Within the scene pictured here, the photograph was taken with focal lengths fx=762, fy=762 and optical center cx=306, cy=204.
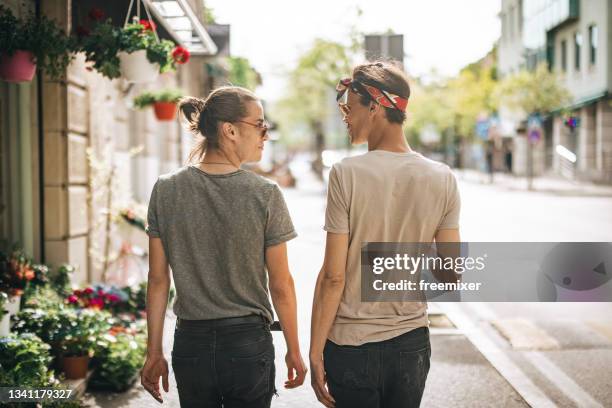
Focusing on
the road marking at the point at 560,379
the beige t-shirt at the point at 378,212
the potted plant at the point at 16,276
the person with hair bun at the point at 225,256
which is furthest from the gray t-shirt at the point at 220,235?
the road marking at the point at 560,379

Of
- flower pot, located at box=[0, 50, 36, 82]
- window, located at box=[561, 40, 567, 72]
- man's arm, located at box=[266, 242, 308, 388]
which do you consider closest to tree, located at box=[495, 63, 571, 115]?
window, located at box=[561, 40, 567, 72]

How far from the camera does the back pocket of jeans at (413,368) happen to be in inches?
104

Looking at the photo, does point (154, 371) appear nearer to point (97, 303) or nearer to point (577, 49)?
point (97, 303)

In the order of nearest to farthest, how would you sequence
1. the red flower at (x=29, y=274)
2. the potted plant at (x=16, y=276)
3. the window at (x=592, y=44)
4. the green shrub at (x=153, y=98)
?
1. the potted plant at (x=16, y=276)
2. the red flower at (x=29, y=274)
3. the green shrub at (x=153, y=98)
4. the window at (x=592, y=44)

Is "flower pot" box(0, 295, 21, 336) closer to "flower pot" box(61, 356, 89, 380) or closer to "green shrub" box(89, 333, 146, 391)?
"flower pot" box(61, 356, 89, 380)

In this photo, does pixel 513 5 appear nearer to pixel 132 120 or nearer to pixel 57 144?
pixel 132 120

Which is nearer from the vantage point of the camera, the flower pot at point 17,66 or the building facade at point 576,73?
the flower pot at point 17,66

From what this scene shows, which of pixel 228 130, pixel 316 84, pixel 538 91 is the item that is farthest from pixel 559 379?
pixel 316 84

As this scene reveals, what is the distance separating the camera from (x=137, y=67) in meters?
7.00

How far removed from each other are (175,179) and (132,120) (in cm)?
1196

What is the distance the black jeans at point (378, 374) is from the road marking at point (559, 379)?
2992 millimetres

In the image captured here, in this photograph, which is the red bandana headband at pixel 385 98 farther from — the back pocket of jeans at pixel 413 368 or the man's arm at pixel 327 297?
the back pocket of jeans at pixel 413 368

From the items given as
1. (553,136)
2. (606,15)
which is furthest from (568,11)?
(553,136)

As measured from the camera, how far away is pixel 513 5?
54188 mm
